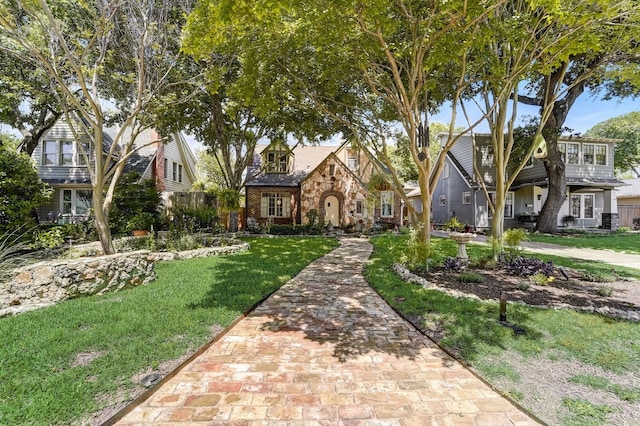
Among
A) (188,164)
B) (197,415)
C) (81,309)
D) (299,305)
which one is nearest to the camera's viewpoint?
(197,415)

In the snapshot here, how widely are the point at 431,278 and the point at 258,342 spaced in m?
4.89

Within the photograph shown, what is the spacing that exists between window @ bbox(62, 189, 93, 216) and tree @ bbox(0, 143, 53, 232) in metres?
8.35

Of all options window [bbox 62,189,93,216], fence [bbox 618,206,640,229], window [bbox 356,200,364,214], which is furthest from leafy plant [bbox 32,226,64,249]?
fence [bbox 618,206,640,229]

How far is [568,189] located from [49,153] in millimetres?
34486

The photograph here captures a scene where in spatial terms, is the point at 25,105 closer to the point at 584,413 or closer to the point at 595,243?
the point at 584,413

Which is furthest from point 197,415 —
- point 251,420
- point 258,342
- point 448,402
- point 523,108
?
point 523,108

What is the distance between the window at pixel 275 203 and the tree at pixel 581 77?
15.4 metres

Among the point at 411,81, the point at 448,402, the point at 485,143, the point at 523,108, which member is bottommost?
the point at 448,402

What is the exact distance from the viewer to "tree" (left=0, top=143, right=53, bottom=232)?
10.1 meters

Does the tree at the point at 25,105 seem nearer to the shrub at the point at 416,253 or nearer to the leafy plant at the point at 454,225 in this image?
the shrub at the point at 416,253

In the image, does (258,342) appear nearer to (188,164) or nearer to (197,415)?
(197,415)

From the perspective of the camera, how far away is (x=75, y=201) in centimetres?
1848

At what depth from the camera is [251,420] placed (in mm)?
2641

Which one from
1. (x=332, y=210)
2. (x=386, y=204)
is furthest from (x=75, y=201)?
(x=386, y=204)
